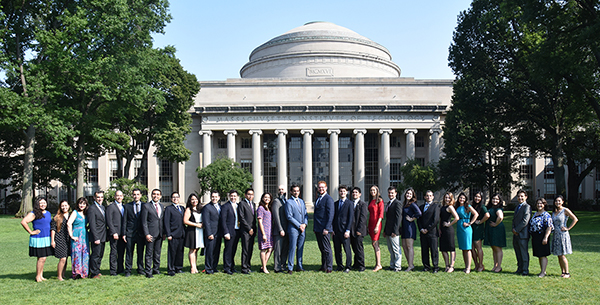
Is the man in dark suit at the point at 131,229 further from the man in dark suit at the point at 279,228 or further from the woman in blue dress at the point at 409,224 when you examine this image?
the woman in blue dress at the point at 409,224

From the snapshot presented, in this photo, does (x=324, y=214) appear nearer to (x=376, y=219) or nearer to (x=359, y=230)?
(x=359, y=230)

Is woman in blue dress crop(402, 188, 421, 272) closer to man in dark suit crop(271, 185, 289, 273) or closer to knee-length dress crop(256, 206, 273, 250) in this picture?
man in dark suit crop(271, 185, 289, 273)

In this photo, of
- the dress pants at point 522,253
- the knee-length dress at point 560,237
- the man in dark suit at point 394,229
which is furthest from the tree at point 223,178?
the knee-length dress at point 560,237

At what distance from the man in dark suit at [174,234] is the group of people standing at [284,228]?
0.03 meters

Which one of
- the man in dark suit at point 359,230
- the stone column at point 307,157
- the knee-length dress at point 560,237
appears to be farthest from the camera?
the stone column at point 307,157

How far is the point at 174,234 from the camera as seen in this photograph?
12117mm

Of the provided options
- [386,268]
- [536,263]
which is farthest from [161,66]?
[536,263]

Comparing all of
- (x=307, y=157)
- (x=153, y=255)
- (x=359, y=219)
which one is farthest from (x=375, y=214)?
(x=307, y=157)

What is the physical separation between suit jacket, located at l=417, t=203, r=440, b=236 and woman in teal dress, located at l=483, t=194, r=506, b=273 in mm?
1374

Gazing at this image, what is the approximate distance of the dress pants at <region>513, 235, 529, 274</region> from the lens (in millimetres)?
11836

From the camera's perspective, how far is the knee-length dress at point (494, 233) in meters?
12.0

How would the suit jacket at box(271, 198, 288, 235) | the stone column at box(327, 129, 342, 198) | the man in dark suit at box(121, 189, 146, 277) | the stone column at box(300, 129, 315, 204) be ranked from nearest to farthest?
1. the man in dark suit at box(121, 189, 146, 277)
2. the suit jacket at box(271, 198, 288, 235)
3. the stone column at box(327, 129, 342, 198)
4. the stone column at box(300, 129, 315, 204)

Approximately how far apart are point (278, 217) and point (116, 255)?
4.42 meters

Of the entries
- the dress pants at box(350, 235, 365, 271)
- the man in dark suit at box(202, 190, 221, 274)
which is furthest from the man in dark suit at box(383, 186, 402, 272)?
the man in dark suit at box(202, 190, 221, 274)
